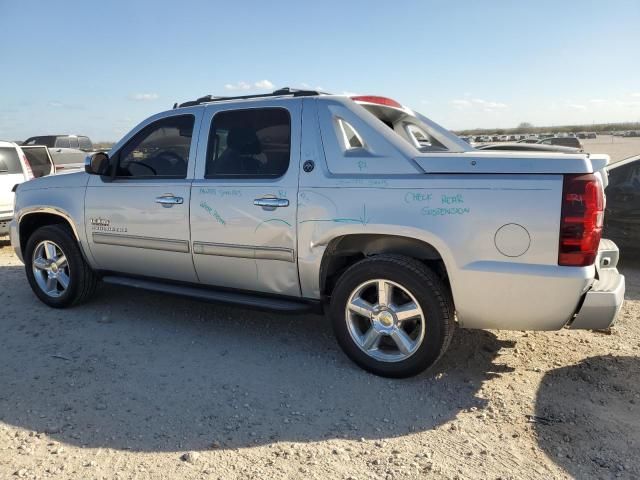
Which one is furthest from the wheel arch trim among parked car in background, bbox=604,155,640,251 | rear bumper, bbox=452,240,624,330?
parked car in background, bbox=604,155,640,251

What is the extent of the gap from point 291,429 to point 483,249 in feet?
5.07

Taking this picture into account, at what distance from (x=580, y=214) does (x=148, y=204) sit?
127 inches

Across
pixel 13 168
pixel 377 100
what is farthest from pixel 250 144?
pixel 13 168

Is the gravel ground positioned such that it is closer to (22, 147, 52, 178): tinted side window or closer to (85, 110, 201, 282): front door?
(85, 110, 201, 282): front door

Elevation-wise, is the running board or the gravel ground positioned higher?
the running board

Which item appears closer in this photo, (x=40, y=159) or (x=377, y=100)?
(x=377, y=100)

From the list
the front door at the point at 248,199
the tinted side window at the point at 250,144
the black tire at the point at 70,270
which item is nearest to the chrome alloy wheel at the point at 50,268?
the black tire at the point at 70,270

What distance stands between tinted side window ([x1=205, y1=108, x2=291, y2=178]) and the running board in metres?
0.93

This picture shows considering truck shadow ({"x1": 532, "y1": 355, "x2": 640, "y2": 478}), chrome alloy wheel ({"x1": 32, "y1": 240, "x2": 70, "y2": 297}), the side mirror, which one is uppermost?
the side mirror

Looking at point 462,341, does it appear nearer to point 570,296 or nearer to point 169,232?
point 570,296

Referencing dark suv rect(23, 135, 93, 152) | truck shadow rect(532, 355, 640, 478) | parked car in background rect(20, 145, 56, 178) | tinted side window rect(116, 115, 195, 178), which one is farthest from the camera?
dark suv rect(23, 135, 93, 152)

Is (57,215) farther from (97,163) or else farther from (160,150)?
(160,150)

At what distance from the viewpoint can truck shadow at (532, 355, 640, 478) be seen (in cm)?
272

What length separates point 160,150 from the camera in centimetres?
459
